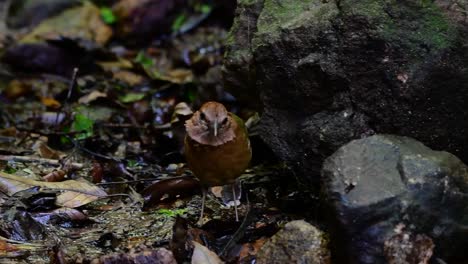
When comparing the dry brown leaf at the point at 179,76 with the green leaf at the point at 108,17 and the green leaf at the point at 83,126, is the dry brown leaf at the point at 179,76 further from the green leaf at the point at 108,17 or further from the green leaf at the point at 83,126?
the green leaf at the point at 108,17

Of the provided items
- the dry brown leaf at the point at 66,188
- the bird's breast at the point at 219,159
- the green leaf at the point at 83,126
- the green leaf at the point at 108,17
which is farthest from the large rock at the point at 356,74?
the green leaf at the point at 108,17

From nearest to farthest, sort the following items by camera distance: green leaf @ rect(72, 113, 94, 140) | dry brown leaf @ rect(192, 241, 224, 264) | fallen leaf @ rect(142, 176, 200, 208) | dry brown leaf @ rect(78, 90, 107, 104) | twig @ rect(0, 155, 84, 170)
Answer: dry brown leaf @ rect(192, 241, 224, 264) → fallen leaf @ rect(142, 176, 200, 208) → twig @ rect(0, 155, 84, 170) → green leaf @ rect(72, 113, 94, 140) → dry brown leaf @ rect(78, 90, 107, 104)

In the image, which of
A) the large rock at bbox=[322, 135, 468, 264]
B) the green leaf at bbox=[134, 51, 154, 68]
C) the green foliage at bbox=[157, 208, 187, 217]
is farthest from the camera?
the green leaf at bbox=[134, 51, 154, 68]

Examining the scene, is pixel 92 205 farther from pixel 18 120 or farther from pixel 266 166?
pixel 18 120

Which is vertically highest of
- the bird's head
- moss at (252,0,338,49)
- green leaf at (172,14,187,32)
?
moss at (252,0,338,49)

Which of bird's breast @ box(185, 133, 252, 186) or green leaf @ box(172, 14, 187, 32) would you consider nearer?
bird's breast @ box(185, 133, 252, 186)

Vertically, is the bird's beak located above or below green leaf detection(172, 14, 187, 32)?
above

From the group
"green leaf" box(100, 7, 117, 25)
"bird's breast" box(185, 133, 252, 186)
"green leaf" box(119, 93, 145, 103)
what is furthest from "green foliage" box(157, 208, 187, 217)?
"green leaf" box(100, 7, 117, 25)

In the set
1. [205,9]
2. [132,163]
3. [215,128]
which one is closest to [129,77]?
[205,9]

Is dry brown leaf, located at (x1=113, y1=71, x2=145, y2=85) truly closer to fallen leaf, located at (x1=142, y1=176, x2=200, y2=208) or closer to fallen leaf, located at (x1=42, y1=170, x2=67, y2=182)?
fallen leaf, located at (x1=42, y1=170, x2=67, y2=182)
